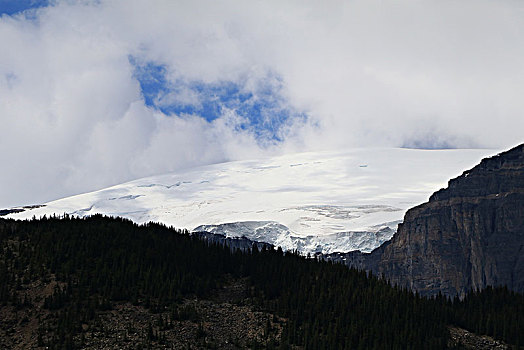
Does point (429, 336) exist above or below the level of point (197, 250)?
below

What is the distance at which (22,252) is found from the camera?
10144cm

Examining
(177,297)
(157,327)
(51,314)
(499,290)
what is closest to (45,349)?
(51,314)

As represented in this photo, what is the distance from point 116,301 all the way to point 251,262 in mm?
23240

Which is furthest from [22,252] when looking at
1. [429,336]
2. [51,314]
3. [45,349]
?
[429,336]

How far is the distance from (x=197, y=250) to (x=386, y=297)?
27198 millimetres

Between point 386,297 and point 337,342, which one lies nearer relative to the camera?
point 337,342

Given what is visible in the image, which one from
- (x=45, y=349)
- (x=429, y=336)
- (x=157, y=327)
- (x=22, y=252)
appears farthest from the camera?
(x=22, y=252)

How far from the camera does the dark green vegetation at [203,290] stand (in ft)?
297

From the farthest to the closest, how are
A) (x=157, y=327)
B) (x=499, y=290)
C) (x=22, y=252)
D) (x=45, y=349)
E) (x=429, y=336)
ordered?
(x=499, y=290) < (x=22, y=252) < (x=429, y=336) < (x=157, y=327) < (x=45, y=349)

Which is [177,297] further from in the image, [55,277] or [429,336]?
[429,336]

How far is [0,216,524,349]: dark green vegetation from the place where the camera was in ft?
297

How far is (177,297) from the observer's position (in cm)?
9688

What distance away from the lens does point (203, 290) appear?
101 meters

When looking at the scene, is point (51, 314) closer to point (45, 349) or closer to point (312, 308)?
point (45, 349)
